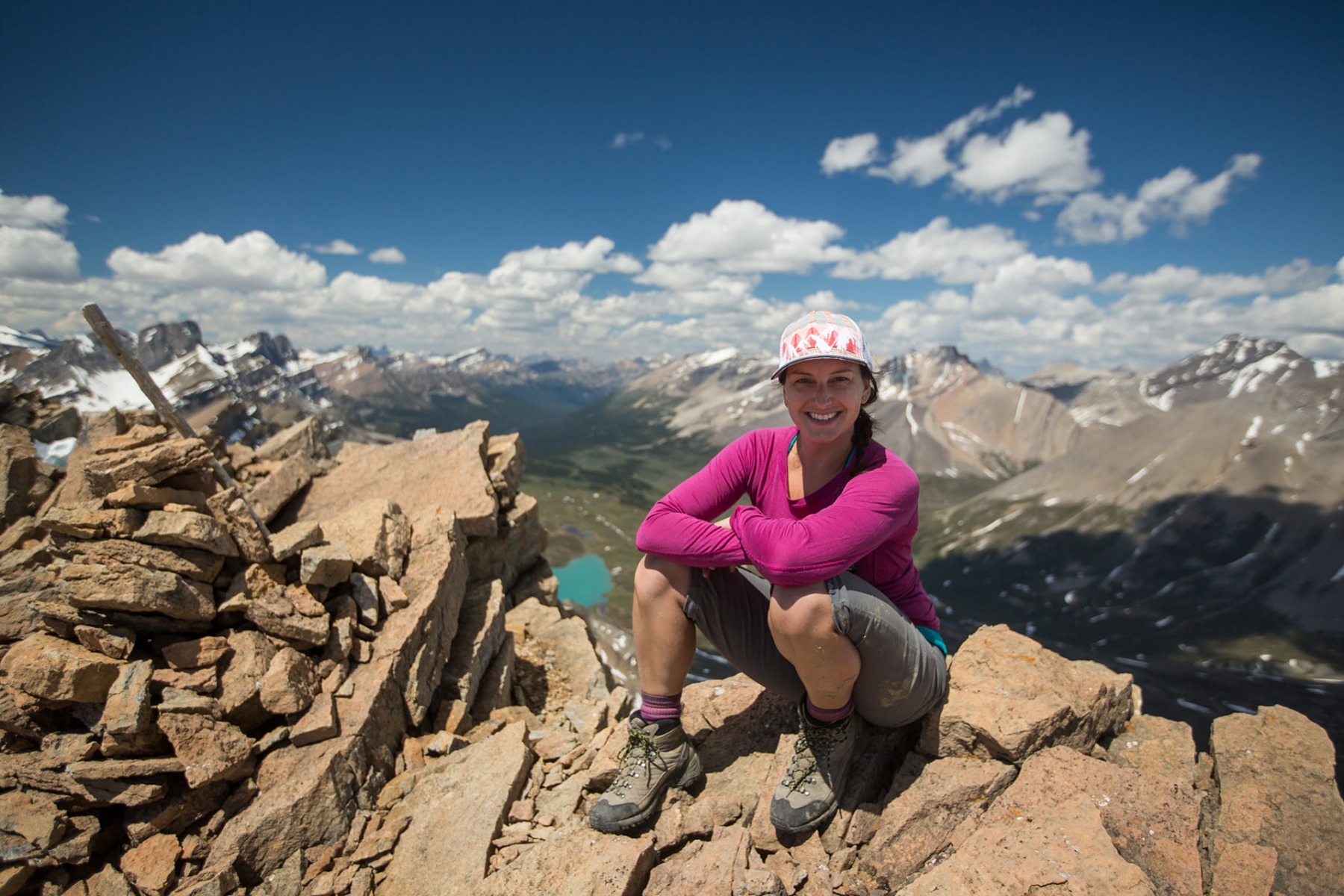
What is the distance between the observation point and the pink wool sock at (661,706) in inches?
244

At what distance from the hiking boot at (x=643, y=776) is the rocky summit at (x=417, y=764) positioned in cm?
21

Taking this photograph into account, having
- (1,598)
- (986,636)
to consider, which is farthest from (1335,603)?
(1,598)

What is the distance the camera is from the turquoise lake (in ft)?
495

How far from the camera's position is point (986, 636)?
7.61 meters

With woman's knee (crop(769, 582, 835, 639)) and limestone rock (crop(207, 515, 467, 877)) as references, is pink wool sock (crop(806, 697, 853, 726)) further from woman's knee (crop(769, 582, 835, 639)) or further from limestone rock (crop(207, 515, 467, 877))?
limestone rock (crop(207, 515, 467, 877))

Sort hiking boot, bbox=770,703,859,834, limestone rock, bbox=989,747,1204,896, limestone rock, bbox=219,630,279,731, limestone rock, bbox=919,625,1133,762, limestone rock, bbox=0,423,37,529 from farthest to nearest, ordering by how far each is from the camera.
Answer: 1. limestone rock, bbox=0,423,37,529
2. limestone rock, bbox=219,630,279,731
3. limestone rock, bbox=919,625,1133,762
4. hiking boot, bbox=770,703,859,834
5. limestone rock, bbox=989,747,1204,896

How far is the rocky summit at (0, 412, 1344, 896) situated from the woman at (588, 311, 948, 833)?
549 mm

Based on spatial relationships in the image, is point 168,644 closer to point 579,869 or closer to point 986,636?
point 579,869

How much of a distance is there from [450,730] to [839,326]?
8.22m

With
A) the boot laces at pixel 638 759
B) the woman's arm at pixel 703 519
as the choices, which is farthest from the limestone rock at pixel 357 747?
the woman's arm at pixel 703 519

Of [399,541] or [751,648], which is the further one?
[399,541]

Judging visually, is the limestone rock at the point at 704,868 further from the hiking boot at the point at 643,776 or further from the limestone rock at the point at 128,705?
the limestone rock at the point at 128,705

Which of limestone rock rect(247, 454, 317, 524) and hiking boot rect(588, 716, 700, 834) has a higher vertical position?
limestone rock rect(247, 454, 317, 524)

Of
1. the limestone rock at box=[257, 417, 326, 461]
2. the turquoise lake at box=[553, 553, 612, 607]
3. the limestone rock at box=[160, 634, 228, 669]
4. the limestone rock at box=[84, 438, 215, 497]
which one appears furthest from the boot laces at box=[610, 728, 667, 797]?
the turquoise lake at box=[553, 553, 612, 607]
